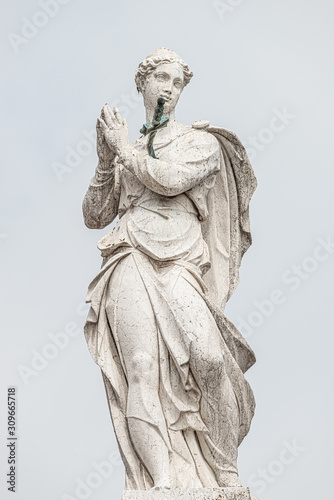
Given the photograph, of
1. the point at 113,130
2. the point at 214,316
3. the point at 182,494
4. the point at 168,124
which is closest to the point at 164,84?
the point at 168,124

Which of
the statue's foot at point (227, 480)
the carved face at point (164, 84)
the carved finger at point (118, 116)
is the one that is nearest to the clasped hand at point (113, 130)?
the carved finger at point (118, 116)

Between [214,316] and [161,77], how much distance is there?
2118mm

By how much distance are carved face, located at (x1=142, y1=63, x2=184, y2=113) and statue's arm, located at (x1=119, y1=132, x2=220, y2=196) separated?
0.48 metres

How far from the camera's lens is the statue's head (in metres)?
11.4

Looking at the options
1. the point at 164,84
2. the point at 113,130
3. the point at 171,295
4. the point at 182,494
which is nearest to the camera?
the point at 182,494

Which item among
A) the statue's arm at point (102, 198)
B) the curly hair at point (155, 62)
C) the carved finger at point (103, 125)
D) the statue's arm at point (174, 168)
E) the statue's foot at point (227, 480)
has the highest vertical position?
the curly hair at point (155, 62)

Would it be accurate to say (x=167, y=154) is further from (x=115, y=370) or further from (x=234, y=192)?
(x=115, y=370)

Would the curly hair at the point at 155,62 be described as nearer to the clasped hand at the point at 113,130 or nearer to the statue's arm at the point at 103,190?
the clasped hand at the point at 113,130

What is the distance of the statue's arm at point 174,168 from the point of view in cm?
1093

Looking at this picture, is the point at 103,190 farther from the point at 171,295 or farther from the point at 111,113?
the point at 171,295

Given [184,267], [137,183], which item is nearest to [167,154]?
[137,183]

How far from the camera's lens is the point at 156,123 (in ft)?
37.3

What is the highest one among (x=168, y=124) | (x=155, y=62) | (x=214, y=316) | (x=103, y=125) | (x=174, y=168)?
(x=155, y=62)

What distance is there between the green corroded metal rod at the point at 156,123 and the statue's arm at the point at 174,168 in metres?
0.30
